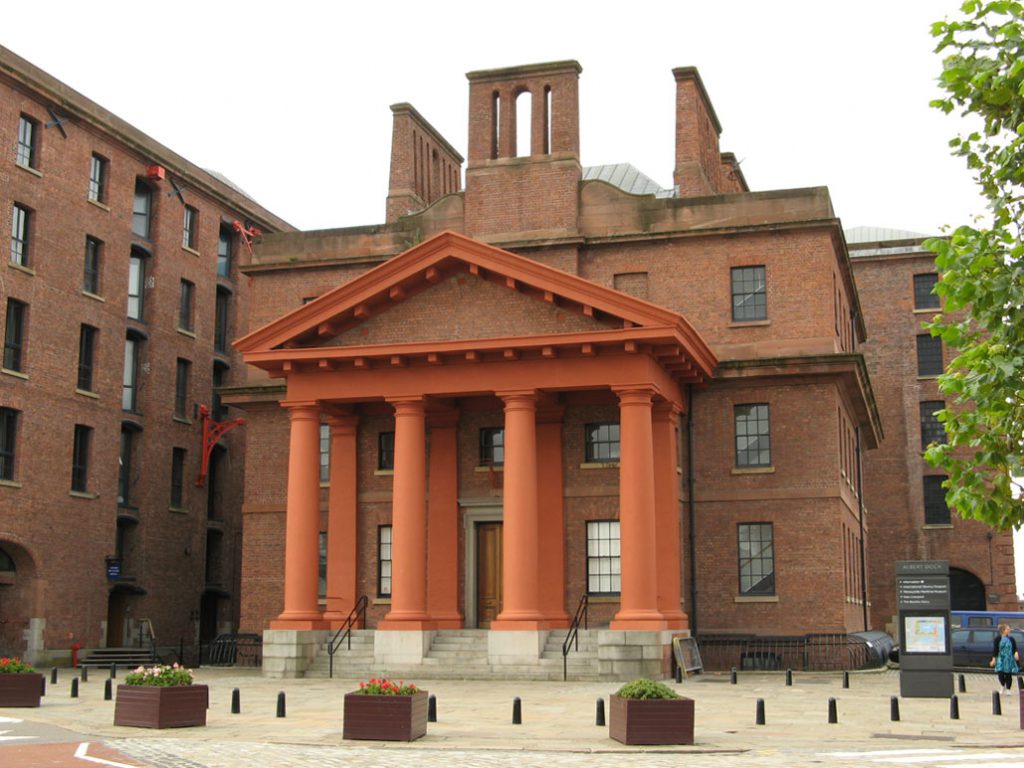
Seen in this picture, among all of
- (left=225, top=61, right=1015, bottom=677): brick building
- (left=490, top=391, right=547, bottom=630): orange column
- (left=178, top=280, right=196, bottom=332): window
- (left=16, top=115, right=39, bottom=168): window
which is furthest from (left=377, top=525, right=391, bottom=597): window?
(left=178, top=280, right=196, bottom=332): window

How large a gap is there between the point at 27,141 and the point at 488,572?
20083 mm

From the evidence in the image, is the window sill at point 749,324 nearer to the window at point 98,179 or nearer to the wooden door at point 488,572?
the wooden door at point 488,572

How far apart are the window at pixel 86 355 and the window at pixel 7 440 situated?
11.8 feet

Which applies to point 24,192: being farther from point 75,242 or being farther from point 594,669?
point 594,669

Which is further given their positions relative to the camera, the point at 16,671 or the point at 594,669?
the point at 594,669

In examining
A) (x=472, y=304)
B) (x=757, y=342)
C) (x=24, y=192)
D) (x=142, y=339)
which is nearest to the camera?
(x=472, y=304)

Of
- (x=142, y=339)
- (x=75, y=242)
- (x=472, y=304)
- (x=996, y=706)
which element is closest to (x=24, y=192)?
(x=75, y=242)

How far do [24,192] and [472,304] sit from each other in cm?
1638

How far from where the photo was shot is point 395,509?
31219 mm

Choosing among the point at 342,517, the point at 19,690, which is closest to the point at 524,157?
the point at 342,517

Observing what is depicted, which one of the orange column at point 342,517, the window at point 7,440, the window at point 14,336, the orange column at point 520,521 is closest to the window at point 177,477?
the window at point 7,440

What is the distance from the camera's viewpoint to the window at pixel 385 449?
3581 centimetres

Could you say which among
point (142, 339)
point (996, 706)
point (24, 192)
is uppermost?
point (24, 192)

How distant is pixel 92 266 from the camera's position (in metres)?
42.9
